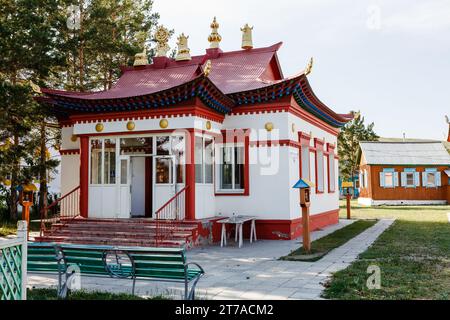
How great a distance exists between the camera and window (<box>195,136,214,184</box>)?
1298 centimetres

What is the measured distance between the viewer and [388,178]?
35.2 meters

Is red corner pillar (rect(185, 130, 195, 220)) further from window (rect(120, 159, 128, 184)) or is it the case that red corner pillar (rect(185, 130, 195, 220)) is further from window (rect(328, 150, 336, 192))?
window (rect(328, 150, 336, 192))

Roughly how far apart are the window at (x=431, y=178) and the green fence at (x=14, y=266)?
34.2m

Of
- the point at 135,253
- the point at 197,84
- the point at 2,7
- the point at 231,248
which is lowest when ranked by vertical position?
the point at 231,248

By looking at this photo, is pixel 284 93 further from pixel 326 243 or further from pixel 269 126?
pixel 326 243

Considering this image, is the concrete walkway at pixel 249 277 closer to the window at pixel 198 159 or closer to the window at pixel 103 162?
the window at pixel 198 159

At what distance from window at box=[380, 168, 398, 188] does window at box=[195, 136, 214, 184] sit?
2472 cm

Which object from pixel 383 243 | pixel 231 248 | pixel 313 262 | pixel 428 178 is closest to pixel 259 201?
pixel 231 248

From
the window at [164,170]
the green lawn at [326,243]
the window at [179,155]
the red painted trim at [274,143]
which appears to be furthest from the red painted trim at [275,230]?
the red painted trim at [274,143]

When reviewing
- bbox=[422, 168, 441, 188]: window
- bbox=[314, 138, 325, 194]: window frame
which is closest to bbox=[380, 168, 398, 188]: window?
bbox=[422, 168, 441, 188]: window

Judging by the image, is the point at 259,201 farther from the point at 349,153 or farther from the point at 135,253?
the point at 349,153

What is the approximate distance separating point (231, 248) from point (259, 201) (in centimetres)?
243

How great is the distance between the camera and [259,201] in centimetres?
1369

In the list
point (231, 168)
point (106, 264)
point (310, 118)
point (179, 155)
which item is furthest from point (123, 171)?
point (106, 264)
